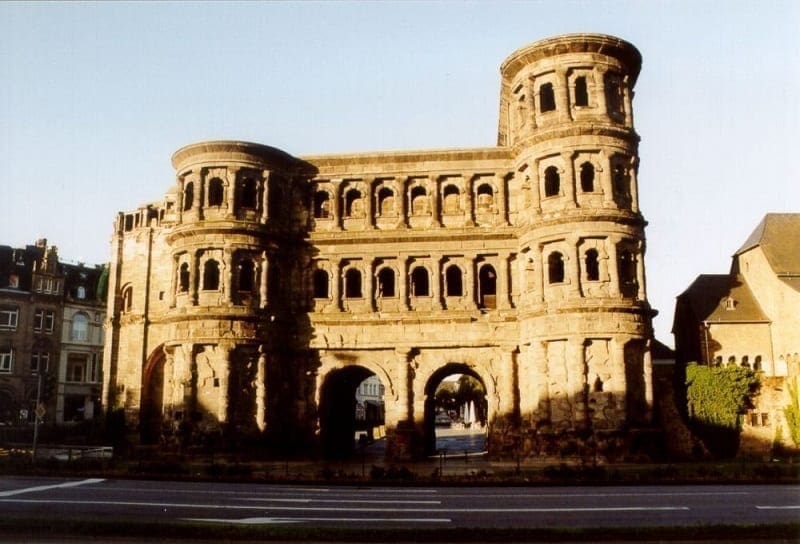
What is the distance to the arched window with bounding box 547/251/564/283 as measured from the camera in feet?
112

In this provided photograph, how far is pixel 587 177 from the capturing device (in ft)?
114

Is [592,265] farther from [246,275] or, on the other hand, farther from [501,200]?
[246,275]

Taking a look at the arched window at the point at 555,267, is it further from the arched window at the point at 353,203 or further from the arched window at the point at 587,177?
Answer: the arched window at the point at 353,203

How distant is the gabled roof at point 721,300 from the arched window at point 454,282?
15632 millimetres

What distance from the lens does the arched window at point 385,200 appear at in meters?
38.4

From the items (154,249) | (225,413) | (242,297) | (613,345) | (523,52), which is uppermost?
(523,52)

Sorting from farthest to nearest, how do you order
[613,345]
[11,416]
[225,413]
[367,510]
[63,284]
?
[63,284] → [11,416] → [225,413] → [613,345] → [367,510]

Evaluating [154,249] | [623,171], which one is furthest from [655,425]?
[154,249]

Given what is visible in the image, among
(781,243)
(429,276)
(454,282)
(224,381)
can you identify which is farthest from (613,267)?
(224,381)

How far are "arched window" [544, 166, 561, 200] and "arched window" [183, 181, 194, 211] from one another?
18.2m

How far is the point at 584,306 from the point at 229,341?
1686cm

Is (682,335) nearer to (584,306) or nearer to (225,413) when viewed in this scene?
(584,306)

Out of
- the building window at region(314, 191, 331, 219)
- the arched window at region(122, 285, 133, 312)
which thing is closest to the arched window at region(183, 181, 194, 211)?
the building window at region(314, 191, 331, 219)

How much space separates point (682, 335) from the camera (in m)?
47.1
